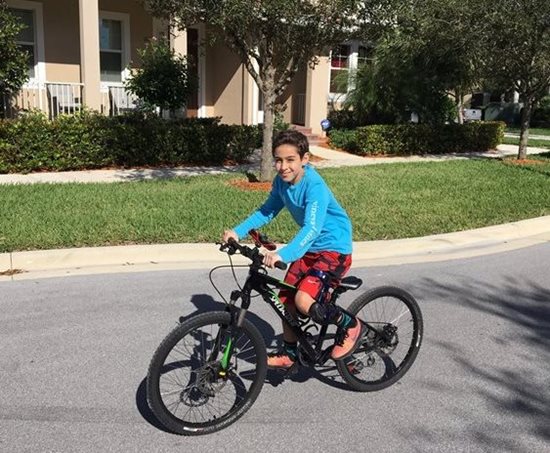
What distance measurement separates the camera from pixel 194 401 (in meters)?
3.27

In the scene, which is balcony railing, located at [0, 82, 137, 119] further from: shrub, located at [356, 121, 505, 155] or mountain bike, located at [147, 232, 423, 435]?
mountain bike, located at [147, 232, 423, 435]

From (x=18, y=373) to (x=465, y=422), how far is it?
2.72 metres

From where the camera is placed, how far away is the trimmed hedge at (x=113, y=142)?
1069cm

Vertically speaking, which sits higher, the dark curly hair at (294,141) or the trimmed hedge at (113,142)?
the dark curly hair at (294,141)

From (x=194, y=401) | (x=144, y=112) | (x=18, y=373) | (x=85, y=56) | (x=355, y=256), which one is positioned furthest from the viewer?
(x=144, y=112)

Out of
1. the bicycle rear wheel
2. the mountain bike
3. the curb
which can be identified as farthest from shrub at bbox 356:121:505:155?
the mountain bike

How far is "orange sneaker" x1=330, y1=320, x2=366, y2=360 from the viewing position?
3541mm

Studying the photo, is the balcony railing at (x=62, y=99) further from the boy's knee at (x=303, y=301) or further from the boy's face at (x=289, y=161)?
the boy's knee at (x=303, y=301)

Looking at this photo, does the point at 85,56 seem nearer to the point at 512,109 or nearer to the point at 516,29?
the point at 516,29

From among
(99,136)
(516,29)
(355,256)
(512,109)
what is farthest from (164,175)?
(512,109)

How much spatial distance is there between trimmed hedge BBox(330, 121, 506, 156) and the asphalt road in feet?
30.6

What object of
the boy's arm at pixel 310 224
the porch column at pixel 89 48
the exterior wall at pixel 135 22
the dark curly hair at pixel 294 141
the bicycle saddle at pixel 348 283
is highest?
the exterior wall at pixel 135 22

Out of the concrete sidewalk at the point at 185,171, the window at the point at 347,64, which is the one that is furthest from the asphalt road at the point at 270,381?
the window at the point at 347,64

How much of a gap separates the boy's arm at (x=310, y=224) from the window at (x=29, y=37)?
41.7 feet
